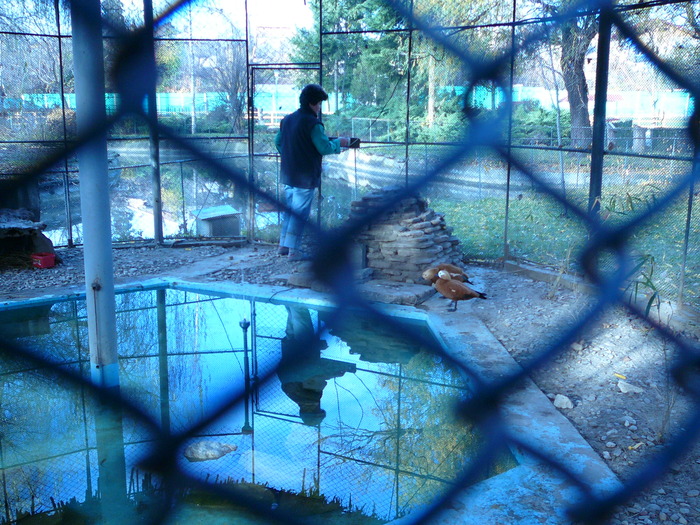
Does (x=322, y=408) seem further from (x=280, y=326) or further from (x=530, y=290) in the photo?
(x=530, y=290)

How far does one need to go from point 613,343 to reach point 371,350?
1.33 meters

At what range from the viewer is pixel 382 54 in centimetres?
74

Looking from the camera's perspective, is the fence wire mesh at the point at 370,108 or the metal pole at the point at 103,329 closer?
the fence wire mesh at the point at 370,108

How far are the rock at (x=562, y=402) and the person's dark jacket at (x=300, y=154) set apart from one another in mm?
2541

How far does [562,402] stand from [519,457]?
61 cm

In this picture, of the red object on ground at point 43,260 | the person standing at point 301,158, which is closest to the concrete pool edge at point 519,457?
the person standing at point 301,158

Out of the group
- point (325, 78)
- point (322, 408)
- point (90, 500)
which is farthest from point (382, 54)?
point (322, 408)

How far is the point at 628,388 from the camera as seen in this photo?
307cm

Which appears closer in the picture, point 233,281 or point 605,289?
point 605,289

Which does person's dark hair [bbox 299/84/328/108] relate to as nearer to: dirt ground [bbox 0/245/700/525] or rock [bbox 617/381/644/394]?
dirt ground [bbox 0/245/700/525]

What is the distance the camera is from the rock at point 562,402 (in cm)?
301

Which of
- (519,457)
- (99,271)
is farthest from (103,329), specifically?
(519,457)

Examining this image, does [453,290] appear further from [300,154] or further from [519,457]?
[300,154]

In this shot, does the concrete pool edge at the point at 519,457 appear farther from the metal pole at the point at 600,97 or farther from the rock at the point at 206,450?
the rock at the point at 206,450
